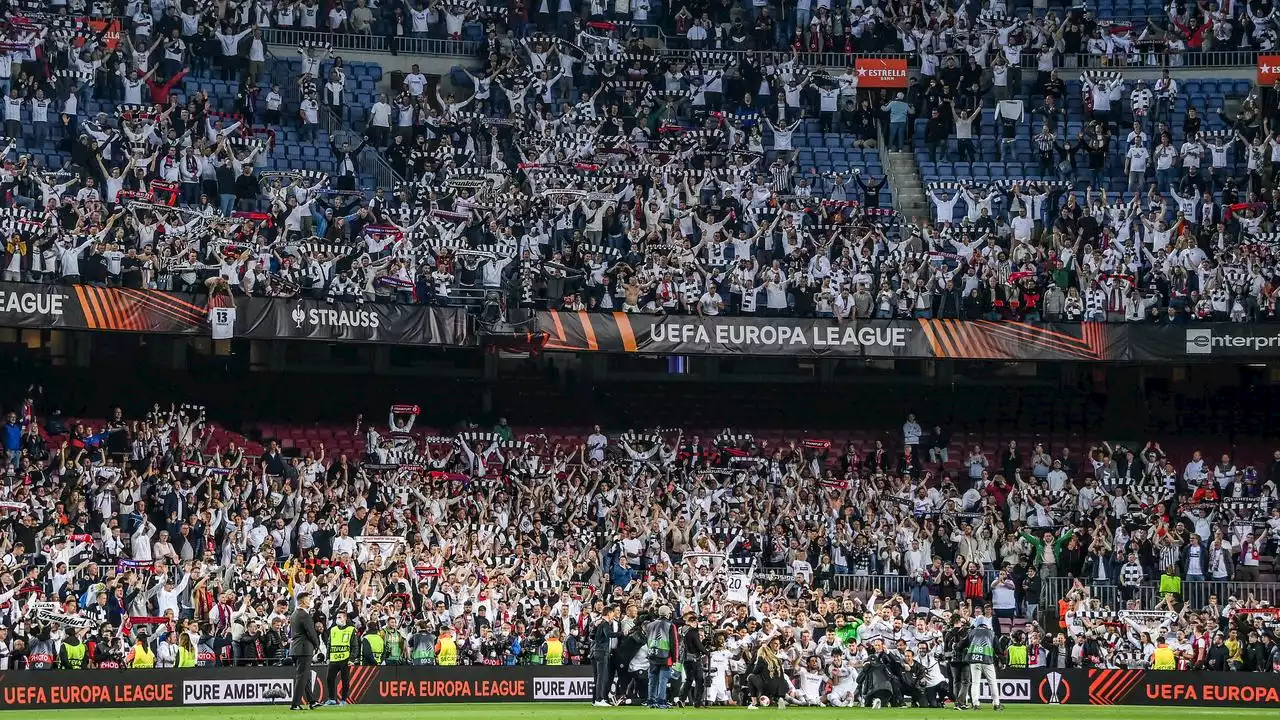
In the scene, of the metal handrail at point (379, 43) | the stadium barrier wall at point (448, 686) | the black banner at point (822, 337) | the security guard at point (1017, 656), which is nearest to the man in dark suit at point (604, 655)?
the stadium barrier wall at point (448, 686)

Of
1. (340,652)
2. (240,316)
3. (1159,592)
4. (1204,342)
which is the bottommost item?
(340,652)

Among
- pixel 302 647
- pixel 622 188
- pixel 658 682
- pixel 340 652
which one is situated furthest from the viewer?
pixel 622 188

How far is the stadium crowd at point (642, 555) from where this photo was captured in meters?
30.3

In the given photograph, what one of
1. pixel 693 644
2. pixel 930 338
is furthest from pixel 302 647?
pixel 930 338

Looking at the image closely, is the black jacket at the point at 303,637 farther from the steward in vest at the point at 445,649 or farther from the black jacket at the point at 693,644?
the black jacket at the point at 693,644

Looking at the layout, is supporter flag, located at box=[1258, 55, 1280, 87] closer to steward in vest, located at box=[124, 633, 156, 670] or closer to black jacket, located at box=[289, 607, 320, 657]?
black jacket, located at box=[289, 607, 320, 657]

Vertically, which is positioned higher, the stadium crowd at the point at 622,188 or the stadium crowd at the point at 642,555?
the stadium crowd at the point at 622,188

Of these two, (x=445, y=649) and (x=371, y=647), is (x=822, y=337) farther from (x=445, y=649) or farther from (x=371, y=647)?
(x=371, y=647)

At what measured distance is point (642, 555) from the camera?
3606 centimetres

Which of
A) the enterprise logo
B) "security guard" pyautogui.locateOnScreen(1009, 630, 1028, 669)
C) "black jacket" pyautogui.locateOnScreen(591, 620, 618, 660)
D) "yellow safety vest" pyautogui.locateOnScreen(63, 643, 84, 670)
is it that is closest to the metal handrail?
the enterprise logo

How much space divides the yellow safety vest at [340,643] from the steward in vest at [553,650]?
178 inches

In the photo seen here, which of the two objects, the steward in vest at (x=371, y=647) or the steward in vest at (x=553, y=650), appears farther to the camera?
the steward in vest at (x=553, y=650)

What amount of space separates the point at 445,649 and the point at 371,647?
5.37 ft

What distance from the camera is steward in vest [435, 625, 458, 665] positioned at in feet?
103
